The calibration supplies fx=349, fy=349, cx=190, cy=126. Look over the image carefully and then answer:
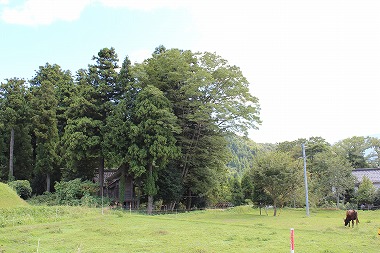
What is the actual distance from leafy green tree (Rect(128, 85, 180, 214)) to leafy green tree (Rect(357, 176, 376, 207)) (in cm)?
2130

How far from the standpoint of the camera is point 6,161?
36406mm

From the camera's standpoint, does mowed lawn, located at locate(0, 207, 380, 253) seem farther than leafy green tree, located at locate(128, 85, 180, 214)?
No

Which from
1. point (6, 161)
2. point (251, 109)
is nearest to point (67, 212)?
point (251, 109)

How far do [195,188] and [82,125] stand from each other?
11677mm

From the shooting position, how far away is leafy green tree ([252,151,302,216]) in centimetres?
2500

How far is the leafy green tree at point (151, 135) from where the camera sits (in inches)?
1069

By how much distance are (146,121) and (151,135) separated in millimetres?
1261

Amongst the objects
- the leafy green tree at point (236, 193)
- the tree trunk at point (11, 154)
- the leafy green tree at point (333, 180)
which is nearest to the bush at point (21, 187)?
the tree trunk at point (11, 154)

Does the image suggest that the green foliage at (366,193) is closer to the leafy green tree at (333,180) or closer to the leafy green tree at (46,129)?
the leafy green tree at (333,180)

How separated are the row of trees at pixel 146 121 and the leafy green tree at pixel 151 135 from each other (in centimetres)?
8

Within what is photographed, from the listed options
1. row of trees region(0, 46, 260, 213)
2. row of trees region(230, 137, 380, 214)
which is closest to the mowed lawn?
row of trees region(230, 137, 380, 214)

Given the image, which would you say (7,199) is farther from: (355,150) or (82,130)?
(355,150)

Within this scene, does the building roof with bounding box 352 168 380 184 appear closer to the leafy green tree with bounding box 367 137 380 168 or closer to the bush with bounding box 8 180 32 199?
the leafy green tree with bounding box 367 137 380 168

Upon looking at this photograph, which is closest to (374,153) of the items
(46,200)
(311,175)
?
(311,175)
